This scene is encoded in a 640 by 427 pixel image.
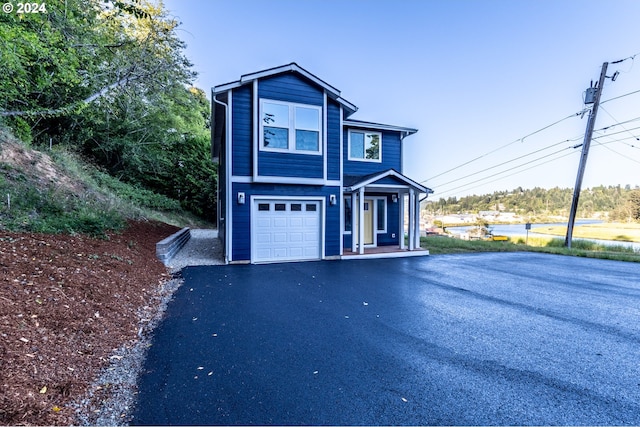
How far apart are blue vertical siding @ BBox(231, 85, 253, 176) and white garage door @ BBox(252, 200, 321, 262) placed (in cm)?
110

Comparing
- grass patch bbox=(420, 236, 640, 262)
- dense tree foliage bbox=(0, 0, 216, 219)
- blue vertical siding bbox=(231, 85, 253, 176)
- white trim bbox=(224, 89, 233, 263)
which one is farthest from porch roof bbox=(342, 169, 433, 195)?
dense tree foliage bbox=(0, 0, 216, 219)

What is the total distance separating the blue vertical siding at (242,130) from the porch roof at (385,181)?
334 cm

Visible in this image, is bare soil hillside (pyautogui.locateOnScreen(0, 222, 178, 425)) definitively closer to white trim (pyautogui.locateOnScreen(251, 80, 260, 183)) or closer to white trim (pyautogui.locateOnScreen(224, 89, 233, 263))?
white trim (pyautogui.locateOnScreen(224, 89, 233, 263))

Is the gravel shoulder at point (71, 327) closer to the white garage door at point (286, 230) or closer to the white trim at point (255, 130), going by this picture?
the white garage door at point (286, 230)

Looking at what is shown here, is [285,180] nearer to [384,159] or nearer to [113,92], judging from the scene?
[384,159]

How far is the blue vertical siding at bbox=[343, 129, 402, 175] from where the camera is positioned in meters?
10.8

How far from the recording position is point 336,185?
365 inches

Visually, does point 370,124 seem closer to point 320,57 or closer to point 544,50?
point 320,57

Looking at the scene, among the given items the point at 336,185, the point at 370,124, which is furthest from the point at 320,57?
the point at 336,185

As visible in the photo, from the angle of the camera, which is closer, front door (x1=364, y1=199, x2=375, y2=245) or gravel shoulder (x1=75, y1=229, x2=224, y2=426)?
gravel shoulder (x1=75, y1=229, x2=224, y2=426)

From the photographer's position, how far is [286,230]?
8711mm

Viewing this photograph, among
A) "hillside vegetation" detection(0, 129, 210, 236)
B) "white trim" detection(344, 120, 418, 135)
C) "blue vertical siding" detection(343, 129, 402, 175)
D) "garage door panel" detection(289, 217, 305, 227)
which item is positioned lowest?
"garage door panel" detection(289, 217, 305, 227)

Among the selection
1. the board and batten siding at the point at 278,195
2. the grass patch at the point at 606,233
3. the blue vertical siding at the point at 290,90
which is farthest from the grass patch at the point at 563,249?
the grass patch at the point at 606,233

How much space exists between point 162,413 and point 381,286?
4.49 metres
